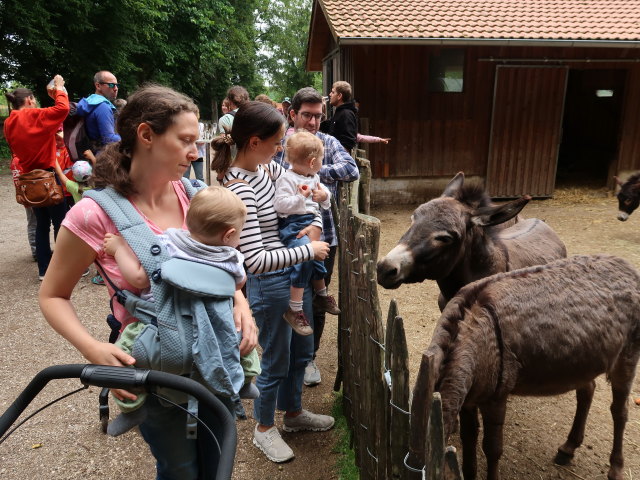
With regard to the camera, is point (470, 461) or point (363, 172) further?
point (363, 172)

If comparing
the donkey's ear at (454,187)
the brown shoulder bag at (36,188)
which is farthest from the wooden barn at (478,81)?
the donkey's ear at (454,187)

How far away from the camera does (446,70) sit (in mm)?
10352

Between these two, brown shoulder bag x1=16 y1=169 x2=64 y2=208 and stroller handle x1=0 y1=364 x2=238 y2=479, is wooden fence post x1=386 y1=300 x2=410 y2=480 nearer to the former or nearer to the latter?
stroller handle x1=0 y1=364 x2=238 y2=479

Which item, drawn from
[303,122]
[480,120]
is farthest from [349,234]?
[480,120]

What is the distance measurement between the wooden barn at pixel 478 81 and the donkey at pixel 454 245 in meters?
7.05

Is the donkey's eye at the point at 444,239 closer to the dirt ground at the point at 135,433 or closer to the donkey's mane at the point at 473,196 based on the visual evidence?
the donkey's mane at the point at 473,196

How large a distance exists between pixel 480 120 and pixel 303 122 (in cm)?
792

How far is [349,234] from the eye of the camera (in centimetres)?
314

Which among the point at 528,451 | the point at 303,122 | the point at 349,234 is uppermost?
the point at 303,122

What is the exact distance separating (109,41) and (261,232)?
63.2 ft

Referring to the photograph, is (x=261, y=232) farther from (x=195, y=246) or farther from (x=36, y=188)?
(x=36, y=188)

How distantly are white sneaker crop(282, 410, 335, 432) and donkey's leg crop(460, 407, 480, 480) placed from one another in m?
1.05

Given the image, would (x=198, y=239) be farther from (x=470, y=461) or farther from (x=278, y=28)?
(x=278, y=28)

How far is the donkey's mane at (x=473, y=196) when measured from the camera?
10.7 ft
